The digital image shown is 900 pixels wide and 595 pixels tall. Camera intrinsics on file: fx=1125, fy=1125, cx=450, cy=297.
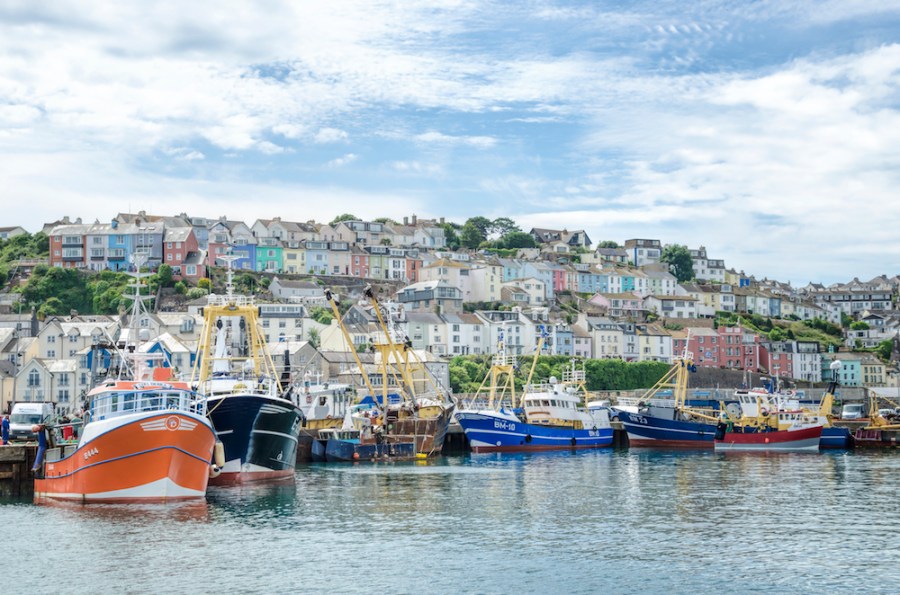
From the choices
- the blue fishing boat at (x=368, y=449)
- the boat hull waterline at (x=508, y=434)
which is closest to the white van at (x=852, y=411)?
the boat hull waterline at (x=508, y=434)

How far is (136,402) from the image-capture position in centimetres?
4231

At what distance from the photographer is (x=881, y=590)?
2852cm

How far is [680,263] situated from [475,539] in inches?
6364

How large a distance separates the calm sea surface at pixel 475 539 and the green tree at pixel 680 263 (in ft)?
456

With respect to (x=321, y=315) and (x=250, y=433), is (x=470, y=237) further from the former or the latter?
(x=250, y=433)

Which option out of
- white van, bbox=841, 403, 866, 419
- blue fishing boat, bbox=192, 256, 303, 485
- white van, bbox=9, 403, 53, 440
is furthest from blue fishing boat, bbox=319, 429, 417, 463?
white van, bbox=841, 403, 866, 419

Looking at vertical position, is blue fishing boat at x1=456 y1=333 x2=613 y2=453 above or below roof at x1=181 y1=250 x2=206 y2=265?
below

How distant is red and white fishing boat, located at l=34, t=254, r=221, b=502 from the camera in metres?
40.6

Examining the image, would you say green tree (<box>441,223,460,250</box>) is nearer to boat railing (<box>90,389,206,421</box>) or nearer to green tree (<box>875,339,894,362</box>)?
green tree (<box>875,339,894,362</box>)

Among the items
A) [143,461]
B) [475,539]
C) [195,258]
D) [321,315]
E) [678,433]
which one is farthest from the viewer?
[195,258]

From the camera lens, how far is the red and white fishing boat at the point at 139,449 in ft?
133

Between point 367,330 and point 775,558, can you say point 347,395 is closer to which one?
point 367,330

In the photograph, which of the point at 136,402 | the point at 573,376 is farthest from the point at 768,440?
the point at 136,402

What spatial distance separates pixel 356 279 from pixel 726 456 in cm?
8183
